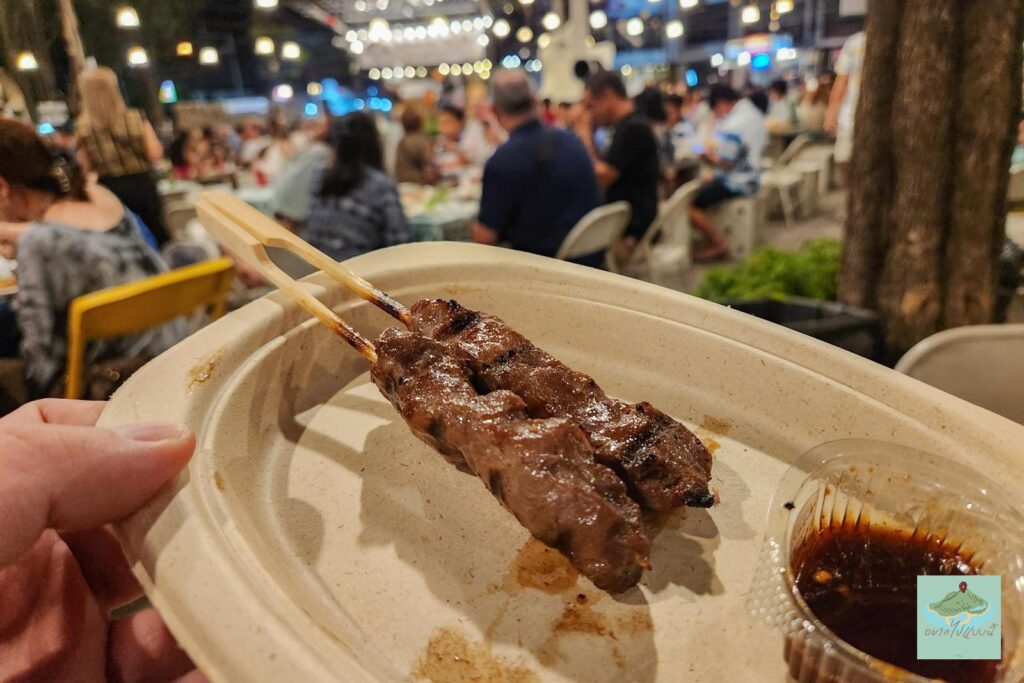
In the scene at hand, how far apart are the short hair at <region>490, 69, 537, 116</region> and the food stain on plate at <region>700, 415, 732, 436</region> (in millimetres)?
3436

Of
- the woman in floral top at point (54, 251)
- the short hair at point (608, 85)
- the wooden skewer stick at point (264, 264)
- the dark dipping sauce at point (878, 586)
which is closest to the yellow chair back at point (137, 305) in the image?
the woman in floral top at point (54, 251)

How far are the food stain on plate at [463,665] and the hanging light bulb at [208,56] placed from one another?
14.3 feet

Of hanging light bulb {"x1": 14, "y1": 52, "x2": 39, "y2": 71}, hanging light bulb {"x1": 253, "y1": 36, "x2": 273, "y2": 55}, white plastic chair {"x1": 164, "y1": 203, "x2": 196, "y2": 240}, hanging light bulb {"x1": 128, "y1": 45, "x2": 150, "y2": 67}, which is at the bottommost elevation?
white plastic chair {"x1": 164, "y1": 203, "x2": 196, "y2": 240}

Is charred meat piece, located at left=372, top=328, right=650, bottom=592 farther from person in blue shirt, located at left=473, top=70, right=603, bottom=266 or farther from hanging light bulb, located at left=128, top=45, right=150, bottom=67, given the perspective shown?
person in blue shirt, located at left=473, top=70, right=603, bottom=266

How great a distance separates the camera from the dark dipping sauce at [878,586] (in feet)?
3.17

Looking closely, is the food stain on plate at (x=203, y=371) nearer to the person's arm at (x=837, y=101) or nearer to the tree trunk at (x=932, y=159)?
the tree trunk at (x=932, y=159)

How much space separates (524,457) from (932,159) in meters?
2.40

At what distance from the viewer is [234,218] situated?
182cm

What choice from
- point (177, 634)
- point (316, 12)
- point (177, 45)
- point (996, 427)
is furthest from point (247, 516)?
point (316, 12)

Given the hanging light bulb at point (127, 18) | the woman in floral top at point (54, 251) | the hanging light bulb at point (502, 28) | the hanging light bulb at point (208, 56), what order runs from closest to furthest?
the woman in floral top at point (54, 251) < the hanging light bulb at point (127, 18) < the hanging light bulb at point (208, 56) < the hanging light bulb at point (502, 28)

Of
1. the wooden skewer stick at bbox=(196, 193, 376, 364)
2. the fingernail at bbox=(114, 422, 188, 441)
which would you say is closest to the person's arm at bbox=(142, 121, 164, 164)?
the wooden skewer stick at bbox=(196, 193, 376, 364)

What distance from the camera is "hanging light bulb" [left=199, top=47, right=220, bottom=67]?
427 centimetres

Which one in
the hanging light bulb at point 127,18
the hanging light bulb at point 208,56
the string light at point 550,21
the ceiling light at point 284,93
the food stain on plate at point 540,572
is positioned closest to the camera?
the food stain on plate at point 540,572

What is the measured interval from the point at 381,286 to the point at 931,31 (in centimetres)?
231
